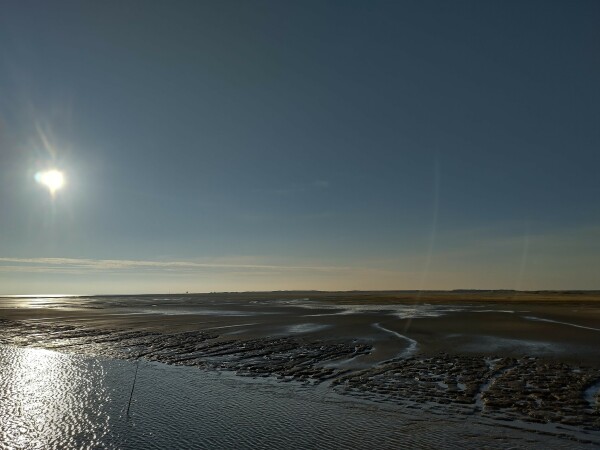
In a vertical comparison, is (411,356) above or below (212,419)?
below

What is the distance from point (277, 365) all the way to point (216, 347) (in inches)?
304

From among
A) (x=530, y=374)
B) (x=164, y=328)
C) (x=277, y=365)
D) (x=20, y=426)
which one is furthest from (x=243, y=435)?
(x=164, y=328)

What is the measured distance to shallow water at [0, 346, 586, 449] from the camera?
35.2ft

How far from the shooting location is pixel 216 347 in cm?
2755

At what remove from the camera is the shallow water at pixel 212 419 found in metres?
10.7

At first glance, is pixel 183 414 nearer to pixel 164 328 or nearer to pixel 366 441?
pixel 366 441

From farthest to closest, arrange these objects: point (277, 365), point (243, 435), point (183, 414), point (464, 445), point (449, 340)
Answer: point (449, 340) < point (277, 365) < point (183, 414) < point (243, 435) < point (464, 445)

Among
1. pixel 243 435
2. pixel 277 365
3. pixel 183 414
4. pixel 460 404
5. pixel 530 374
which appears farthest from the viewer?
pixel 277 365

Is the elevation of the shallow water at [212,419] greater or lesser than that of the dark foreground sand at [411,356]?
greater

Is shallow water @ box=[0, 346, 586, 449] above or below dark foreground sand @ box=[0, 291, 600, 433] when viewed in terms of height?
above

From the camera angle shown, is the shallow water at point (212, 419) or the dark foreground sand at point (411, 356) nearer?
the shallow water at point (212, 419)

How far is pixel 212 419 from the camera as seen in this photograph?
12.7 metres

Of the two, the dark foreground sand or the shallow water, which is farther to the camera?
the dark foreground sand

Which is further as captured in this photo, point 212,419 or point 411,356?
point 411,356
